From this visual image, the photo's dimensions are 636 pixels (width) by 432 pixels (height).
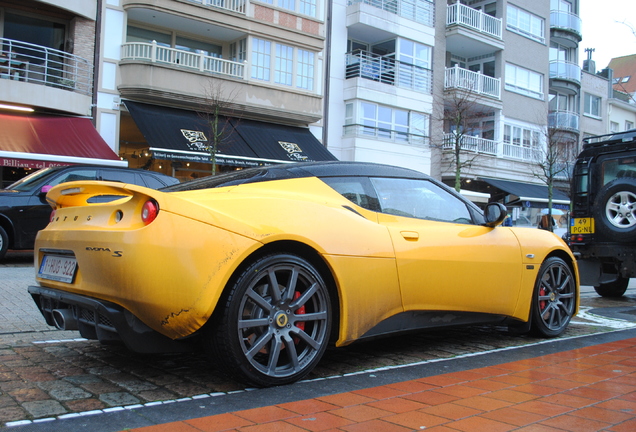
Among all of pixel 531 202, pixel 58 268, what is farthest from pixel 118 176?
pixel 531 202

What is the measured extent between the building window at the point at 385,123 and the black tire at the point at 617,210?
15.9 metres

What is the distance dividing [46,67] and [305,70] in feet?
30.1

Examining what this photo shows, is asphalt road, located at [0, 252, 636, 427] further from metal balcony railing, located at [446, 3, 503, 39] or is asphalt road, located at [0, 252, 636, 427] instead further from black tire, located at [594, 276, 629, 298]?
metal balcony railing, located at [446, 3, 503, 39]

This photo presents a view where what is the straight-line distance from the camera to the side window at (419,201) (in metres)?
4.35

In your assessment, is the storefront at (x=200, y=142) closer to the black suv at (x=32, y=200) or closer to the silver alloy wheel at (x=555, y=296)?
the black suv at (x=32, y=200)

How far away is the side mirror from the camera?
479cm

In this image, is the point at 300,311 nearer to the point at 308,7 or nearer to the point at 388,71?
the point at 308,7

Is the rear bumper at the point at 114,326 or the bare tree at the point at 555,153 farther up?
the bare tree at the point at 555,153

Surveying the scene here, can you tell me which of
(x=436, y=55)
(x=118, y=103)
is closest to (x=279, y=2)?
(x=118, y=103)

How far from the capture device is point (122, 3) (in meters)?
18.8

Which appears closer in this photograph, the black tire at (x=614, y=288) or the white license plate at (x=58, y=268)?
the white license plate at (x=58, y=268)

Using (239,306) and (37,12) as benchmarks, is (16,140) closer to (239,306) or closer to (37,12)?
(37,12)

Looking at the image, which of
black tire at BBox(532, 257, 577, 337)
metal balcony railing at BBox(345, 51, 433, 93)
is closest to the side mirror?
black tire at BBox(532, 257, 577, 337)

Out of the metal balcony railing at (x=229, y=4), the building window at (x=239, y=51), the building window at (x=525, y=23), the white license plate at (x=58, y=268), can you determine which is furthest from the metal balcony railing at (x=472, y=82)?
the white license plate at (x=58, y=268)
